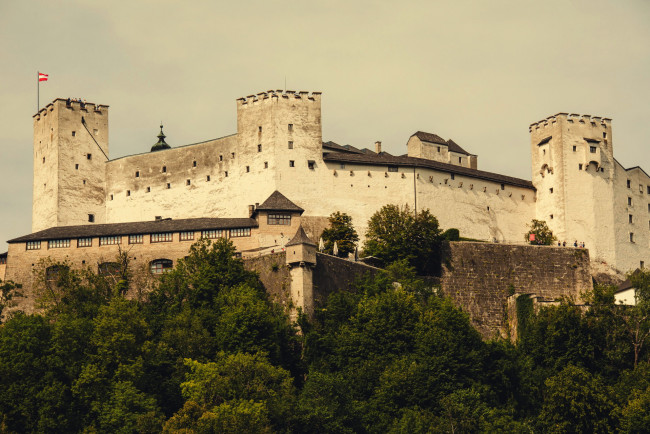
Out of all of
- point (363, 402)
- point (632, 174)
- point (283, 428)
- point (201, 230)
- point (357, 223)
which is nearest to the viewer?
point (283, 428)

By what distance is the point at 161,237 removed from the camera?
81875 millimetres

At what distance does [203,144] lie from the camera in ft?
303

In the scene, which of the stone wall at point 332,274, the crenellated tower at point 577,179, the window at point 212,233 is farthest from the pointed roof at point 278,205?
the crenellated tower at point 577,179

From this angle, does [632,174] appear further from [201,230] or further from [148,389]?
[148,389]

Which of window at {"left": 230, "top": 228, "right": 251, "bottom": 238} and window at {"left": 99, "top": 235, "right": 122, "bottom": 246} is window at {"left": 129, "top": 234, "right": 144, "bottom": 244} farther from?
window at {"left": 230, "top": 228, "right": 251, "bottom": 238}

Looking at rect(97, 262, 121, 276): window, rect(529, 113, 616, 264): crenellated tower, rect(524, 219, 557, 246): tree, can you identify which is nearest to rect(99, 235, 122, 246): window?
rect(97, 262, 121, 276): window

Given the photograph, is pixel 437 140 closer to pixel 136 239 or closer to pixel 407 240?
pixel 407 240

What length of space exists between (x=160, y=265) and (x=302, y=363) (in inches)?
581

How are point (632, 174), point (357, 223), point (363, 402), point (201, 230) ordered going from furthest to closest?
point (632, 174)
point (357, 223)
point (201, 230)
point (363, 402)

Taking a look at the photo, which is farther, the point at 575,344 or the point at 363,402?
the point at 575,344

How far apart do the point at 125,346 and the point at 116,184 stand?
29.0m

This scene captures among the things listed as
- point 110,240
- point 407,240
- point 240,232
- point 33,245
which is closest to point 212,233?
point 240,232

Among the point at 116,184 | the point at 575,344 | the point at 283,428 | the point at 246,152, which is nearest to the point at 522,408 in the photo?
the point at 575,344

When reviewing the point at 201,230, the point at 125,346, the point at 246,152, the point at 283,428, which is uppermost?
the point at 246,152
